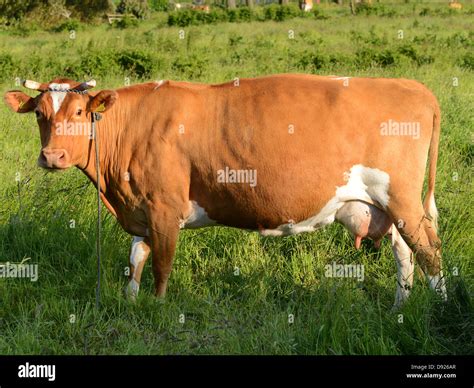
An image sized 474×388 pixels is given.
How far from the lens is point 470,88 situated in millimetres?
12109

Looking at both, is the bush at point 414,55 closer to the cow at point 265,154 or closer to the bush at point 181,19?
the cow at point 265,154

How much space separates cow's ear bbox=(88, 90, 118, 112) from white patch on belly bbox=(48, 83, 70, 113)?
0.71 feet

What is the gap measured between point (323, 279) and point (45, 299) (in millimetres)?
2112

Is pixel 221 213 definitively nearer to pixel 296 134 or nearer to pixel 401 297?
pixel 296 134

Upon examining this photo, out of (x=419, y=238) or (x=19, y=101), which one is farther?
(x=19, y=101)

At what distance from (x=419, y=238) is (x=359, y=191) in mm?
573

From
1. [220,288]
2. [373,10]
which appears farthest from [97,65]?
[373,10]

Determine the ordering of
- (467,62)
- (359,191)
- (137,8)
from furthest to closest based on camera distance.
Result: 1. (137,8)
2. (467,62)
3. (359,191)

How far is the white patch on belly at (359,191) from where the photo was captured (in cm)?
516

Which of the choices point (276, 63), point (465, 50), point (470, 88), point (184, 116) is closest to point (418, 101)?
point (184, 116)

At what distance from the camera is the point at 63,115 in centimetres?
508

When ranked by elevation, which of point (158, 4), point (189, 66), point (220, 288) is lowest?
point (158, 4)

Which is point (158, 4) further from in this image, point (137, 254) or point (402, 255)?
point (402, 255)

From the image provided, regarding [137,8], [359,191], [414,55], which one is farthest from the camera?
[137,8]
